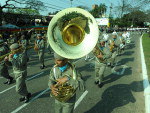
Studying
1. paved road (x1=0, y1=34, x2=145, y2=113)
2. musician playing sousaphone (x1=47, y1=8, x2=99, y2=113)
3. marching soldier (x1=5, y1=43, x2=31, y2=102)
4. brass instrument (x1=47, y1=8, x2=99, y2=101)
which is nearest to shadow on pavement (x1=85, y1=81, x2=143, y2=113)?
paved road (x1=0, y1=34, x2=145, y2=113)

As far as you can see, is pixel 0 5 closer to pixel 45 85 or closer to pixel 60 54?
pixel 45 85

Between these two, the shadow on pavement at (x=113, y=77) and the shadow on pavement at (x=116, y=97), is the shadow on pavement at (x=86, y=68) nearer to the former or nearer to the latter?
the shadow on pavement at (x=113, y=77)

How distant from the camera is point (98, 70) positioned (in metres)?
6.16

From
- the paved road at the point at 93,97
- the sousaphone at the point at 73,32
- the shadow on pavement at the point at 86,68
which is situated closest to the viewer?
the sousaphone at the point at 73,32

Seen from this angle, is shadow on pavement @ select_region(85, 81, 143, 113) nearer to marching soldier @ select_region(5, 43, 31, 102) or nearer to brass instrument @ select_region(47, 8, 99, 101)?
brass instrument @ select_region(47, 8, 99, 101)

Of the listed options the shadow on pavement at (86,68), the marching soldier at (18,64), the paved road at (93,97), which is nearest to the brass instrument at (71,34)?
the paved road at (93,97)

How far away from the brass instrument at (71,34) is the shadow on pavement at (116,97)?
6.47ft

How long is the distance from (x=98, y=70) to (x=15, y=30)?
1379cm

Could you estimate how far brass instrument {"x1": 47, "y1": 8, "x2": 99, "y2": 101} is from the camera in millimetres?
2848

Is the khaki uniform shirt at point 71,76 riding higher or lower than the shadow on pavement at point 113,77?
higher

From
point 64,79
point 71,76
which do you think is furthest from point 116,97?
point 64,79

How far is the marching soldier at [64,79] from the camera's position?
293 cm

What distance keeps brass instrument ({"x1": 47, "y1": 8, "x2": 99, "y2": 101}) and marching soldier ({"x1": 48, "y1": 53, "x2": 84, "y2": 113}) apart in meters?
0.10

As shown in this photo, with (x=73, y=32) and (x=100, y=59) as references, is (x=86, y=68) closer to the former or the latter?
(x=100, y=59)
